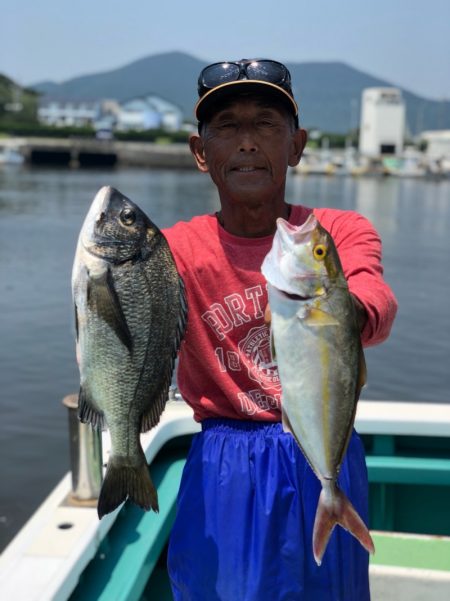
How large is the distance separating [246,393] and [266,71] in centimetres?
106

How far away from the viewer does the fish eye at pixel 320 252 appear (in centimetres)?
191

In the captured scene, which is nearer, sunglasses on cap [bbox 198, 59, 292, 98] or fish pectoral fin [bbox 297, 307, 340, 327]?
fish pectoral fin [bbox 297, 307, 340, 327]

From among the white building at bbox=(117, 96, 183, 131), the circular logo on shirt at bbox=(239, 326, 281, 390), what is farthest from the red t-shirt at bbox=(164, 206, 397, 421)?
the white building at bbox=(117, 96, 183, 131)

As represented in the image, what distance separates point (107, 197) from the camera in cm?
214

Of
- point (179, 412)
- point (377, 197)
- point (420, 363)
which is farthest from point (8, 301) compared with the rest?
point (377, 197)

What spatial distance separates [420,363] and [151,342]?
486 inches

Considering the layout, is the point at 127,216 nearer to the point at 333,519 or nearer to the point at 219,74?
the point at 219,74

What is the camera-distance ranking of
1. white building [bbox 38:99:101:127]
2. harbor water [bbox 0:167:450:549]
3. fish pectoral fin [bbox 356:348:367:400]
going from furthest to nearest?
1. white building [bbox 38:99:101:127]
2. harbor water [bbox 0:167:450:549]
3. fish pectoral fin [bbox 356:348:367:400]

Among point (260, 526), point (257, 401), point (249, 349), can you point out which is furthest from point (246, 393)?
point (260, 526)

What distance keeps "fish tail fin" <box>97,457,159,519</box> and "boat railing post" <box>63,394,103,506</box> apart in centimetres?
119

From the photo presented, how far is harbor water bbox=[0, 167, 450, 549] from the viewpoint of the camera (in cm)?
956

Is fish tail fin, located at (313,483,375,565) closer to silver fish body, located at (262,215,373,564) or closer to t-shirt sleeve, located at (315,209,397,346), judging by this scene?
silver fish body, located at (262,215,373,564)

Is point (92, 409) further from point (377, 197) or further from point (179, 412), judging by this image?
point (377, 197)

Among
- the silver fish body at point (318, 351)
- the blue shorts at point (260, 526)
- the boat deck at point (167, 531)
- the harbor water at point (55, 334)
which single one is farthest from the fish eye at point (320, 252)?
the harbor water at point (55, 334)
